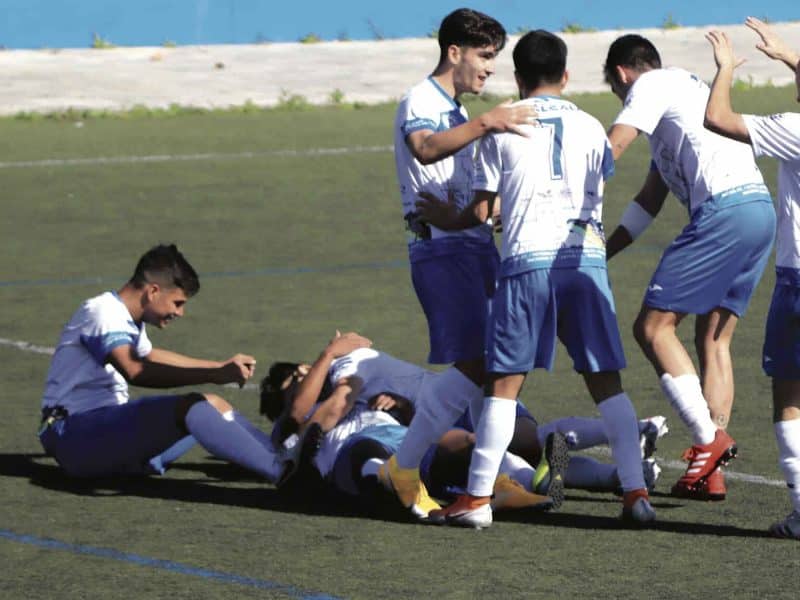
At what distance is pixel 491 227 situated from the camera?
868 centimetres

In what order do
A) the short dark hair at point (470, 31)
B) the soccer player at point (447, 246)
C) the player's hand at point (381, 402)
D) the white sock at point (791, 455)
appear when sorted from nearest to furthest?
the white sock at point (791, 455) → the soccer player at point (447, 246) → the short dark hair at point (470, 31) → the player's hand at point (381, 402)

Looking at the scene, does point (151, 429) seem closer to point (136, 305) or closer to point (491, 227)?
point (136, 305)

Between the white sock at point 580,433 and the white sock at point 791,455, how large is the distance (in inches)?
45.7

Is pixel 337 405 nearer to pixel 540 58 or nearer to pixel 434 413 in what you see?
pixel 434 413

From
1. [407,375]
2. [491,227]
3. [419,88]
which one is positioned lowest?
[407,375]

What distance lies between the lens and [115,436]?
9164mm

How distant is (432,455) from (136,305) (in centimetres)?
155

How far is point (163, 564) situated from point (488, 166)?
2011 millimetres

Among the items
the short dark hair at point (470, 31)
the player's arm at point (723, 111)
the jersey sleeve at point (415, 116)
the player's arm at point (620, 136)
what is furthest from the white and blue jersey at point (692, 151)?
the player's arm at point (723, 111)

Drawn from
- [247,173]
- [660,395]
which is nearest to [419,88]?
[660,395]

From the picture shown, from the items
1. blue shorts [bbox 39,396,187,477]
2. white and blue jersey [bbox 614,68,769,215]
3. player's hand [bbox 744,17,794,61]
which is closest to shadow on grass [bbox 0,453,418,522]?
blue shorts [bbox 39,396,187,477]

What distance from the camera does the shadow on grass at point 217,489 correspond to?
8773 millimetres

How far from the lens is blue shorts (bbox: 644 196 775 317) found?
9148 mm

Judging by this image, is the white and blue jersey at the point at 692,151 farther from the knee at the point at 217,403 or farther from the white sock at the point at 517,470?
the knee at the point at 217,403
